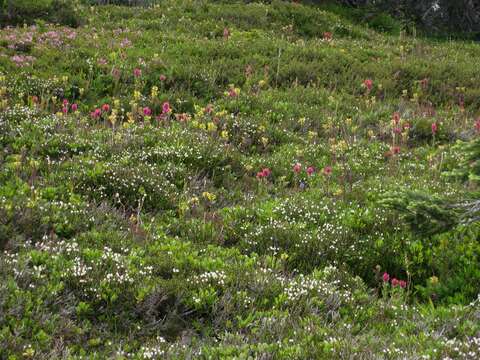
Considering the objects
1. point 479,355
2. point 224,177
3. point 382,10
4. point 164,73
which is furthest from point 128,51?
point 382,10

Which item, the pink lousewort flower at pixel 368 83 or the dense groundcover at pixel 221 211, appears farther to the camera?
the pink lousewort flower at pixel 368 83

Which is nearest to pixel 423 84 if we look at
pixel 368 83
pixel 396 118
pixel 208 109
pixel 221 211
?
pixel 368 83

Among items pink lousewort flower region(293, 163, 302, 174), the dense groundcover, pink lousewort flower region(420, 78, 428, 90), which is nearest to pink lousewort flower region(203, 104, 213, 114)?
the dense groundcover

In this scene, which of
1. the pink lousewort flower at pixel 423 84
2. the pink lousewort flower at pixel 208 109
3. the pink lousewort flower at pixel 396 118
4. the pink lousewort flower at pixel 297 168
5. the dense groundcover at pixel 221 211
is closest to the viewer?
the dense groundcover at pixel 221 211

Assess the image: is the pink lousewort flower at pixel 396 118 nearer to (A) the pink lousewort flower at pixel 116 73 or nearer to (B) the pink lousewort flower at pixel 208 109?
(B) the pink lousewort flower at pixel 208 109

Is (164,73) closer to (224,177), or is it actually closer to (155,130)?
(155,130)

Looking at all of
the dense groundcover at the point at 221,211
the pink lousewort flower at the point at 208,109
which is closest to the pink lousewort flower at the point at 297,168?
the dense groundcover at the point at 221,211

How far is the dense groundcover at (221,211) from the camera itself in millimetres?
4176

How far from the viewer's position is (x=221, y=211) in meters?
6.39

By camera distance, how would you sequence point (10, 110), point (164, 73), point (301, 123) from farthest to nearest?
point (164, 73)
point (301, 123)
point (10, 110)

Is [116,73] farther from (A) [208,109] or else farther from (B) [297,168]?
(B) [297,168]

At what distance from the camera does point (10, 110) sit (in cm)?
809

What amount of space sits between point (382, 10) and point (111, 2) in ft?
35.0

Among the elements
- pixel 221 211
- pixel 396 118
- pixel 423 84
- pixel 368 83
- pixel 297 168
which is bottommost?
pixel 221 211
